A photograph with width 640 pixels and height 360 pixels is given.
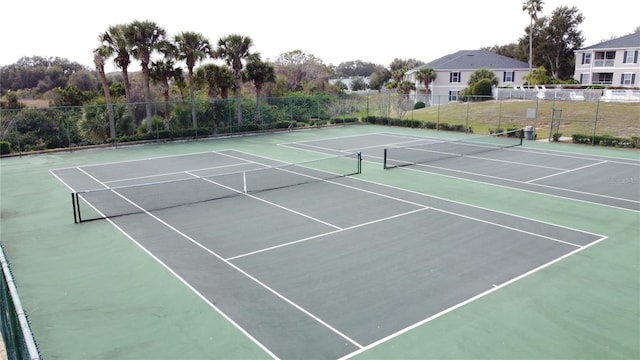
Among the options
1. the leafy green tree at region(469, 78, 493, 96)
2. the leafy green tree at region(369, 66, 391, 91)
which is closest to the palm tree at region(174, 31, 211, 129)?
the leafy green tree at region(469, 78, 493, 96)

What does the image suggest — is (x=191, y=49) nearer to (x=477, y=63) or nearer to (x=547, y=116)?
(x=547, y=116)

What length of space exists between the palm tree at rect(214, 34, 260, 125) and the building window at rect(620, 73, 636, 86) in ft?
142

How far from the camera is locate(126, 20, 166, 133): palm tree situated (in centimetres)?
2866

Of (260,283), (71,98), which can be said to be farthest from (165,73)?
(260,283)

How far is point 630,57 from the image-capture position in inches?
2077

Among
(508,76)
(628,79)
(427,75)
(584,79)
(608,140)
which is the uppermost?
(427,75)

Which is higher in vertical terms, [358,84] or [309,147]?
[358,84]

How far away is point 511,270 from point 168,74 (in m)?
26.8

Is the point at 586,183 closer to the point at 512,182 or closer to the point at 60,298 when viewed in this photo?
the point at 512,182

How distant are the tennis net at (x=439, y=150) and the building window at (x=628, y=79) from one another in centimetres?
3313

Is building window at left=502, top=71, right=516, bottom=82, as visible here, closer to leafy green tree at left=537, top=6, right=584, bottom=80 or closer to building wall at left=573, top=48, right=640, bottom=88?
building wall at left=573, top=48, right=640, bottom=88

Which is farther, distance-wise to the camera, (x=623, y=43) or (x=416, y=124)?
(x=623, y=43)

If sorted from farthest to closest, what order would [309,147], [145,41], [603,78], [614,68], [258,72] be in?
[603,78] < [614,68] < [258,72] < [145,41] < [309,147]

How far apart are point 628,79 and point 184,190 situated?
54786mm
